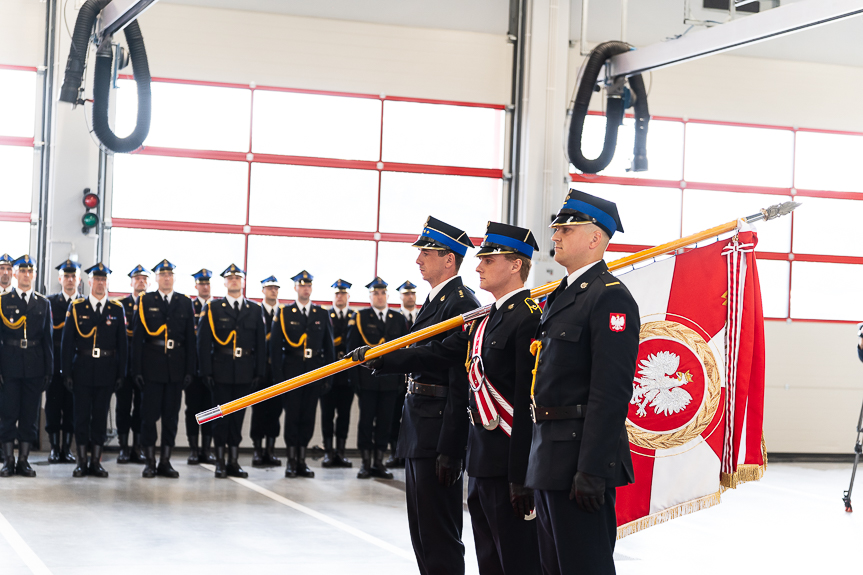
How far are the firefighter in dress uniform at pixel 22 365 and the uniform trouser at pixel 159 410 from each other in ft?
2.63

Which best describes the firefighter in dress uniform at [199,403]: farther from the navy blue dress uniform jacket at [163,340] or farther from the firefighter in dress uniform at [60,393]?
the firefighter in dress uniform at [60,393]

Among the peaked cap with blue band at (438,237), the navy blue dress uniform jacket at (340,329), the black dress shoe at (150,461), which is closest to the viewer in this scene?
the peaked cap with blue band at (438,237)

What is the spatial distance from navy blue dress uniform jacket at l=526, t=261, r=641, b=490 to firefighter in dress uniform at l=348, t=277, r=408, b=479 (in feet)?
16.5

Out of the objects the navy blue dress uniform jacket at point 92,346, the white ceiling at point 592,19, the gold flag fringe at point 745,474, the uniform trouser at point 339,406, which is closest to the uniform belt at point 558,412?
the gold flag fringe at point 745,474

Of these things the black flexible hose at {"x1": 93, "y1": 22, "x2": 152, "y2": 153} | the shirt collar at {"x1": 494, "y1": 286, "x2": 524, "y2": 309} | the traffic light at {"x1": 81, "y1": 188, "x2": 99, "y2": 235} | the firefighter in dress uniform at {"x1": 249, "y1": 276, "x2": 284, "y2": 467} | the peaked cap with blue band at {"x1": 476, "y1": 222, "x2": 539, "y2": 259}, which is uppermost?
the black flexible hose at {"x1": 93, "y1": 22, "x2": 152, "y2": 153}

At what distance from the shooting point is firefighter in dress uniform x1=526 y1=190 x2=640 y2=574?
2.55 metres

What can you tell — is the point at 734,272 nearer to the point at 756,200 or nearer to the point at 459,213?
the point at 459,213

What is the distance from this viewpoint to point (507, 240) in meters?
3.22

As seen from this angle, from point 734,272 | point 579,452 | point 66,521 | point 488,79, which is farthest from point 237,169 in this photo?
point 579,452

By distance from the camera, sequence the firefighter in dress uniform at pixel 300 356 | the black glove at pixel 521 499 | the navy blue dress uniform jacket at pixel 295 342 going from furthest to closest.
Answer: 1. the navy blue dress uniform jacket at pixel 295 342
2. the firefighter in dress uniform at pixel 300 356
3. the black glove at pixel 521 499

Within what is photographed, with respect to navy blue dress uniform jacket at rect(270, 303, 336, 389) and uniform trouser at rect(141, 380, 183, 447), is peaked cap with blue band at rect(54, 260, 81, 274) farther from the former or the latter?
navy blue dress uniform jacket at rect(270, 303, 336, 389)

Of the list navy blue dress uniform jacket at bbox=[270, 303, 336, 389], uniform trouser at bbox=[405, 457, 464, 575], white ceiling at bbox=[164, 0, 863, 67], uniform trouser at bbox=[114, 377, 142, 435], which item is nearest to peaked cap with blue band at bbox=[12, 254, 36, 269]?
uniform trouser at bbox=[114, 377, 142, 435]

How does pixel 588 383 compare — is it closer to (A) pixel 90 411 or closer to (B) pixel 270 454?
(A) pixel 90 411

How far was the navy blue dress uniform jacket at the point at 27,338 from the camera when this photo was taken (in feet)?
23.0
